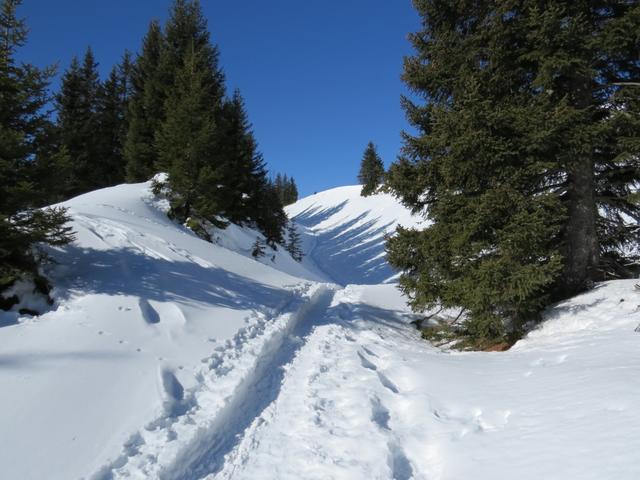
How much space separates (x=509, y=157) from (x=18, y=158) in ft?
30.3

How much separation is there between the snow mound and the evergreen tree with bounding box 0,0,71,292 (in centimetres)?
1097

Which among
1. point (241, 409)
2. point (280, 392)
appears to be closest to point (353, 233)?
point (280, 392)

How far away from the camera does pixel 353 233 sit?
52.9m

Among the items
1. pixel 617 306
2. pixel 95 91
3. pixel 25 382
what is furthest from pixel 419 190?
pixel 95 91

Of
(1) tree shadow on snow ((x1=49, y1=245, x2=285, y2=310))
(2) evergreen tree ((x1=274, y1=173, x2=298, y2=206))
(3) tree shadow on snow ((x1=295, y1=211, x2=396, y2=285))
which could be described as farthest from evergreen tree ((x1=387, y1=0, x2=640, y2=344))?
(2) evergreen tree ((x1=274, y1=173, x2=298, y2=206))

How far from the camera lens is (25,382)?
434cm

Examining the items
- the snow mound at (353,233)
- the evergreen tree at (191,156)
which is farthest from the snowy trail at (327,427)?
the evergreen tree at (191,156)

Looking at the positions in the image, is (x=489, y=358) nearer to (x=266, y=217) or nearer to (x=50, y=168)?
(x=50, y=168)

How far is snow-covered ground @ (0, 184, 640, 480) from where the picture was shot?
3.33 m

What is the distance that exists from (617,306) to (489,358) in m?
2.47

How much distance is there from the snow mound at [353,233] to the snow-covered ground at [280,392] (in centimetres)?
818

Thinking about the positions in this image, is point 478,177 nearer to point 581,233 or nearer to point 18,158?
point 581,233

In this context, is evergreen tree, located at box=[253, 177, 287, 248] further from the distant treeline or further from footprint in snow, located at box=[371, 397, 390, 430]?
footprint in snow, located at box=[371, 397, 390, 430]

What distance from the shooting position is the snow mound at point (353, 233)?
3325 centimetres
